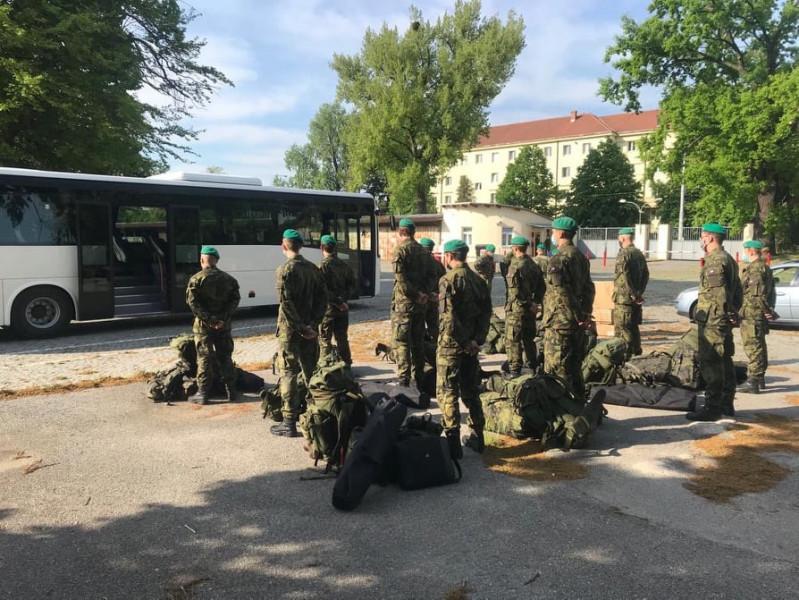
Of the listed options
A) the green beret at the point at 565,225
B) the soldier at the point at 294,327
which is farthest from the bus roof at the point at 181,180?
the green beret at the point at 565,225

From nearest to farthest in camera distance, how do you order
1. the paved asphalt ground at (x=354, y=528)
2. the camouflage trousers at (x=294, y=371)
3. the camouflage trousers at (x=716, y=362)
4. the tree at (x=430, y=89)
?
the paved asphalt ground at (x=354, y=528)
the camouflage trousers at (x=294, y=371)
the camouflage trousers at (x=716, y=362)
the tree at (x=430, y=89)

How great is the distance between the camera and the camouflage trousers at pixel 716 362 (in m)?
6.07

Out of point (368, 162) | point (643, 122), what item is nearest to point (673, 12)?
point (368, 162)

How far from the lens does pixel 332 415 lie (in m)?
4.60

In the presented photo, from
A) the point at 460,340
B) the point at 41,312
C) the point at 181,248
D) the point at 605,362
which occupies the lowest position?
the point at 605,362

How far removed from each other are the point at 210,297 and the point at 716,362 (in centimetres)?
564

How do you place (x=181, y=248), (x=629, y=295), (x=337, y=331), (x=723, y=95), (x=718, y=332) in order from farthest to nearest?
(x=723, y=95) < (x=181, y=248) < (x=629, y=295) < (x=337, y=331) < (x=718, y=332)

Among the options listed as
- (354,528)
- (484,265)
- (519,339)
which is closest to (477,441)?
(354,528)

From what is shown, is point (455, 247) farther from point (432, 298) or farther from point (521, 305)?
point (521, 305)

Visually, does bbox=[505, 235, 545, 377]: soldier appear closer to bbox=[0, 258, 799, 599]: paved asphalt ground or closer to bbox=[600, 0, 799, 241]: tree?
bbox=[0, 258, 799, 599]: paved asphalt ground

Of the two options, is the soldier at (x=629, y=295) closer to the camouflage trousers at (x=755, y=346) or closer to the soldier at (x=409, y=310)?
the camouflage trousers at (x=755, y=346)

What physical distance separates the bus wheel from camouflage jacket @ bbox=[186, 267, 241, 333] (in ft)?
19.4

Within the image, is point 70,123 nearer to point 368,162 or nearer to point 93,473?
point 93,473

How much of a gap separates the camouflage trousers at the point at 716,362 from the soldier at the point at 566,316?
131cm
